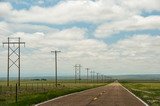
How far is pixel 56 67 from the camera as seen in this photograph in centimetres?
9069

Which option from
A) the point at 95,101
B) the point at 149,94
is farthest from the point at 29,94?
the point at 95,101

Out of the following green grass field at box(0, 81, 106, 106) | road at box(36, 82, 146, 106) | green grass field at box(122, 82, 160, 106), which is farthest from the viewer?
green grass field at box(122, 82, 160, 106)

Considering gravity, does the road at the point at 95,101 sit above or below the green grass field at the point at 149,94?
above

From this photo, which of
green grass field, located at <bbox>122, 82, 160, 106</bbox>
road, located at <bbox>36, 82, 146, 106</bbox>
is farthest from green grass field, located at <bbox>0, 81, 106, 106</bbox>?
green grass field, located at <bbox>122, 82, 160, 106</bbox>

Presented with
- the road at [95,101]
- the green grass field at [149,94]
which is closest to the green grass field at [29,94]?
the road at [95,101]

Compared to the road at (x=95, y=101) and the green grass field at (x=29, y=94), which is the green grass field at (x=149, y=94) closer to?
the road at (x=95, y=101)

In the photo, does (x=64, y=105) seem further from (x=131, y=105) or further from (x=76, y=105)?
(x=131, y=105)

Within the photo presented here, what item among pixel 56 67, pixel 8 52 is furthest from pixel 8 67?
pixel 56 67

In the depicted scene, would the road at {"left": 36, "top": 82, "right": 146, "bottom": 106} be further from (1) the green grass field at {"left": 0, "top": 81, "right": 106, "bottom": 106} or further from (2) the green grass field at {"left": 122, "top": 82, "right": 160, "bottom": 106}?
(1) the green grass field at {"left": 0, "top": 81, "right": 106, "bottom": 106}

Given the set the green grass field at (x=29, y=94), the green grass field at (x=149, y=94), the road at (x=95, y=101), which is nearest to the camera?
→ the road at (x=95, y=101)

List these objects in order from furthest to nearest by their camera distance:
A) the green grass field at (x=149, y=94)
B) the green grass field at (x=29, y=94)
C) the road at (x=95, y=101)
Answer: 1. the green grass field at (x=149, y=94)
2. the green grass field at (x=29, y=94)
3. the road at (x=95, y=101)

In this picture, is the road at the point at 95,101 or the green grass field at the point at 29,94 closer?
the road at the point at 95,101

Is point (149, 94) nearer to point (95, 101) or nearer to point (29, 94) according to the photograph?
point (29, 94)

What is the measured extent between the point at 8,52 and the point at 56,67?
2502 centimetres
